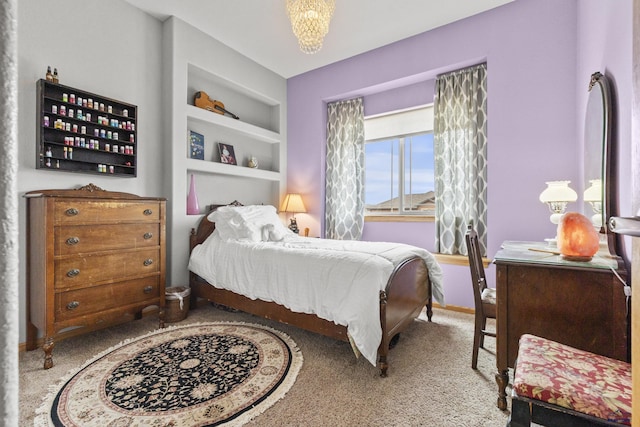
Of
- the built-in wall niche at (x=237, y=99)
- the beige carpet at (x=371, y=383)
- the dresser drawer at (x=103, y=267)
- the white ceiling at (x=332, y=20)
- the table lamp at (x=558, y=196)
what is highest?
the white ceiling at (x=332, y=20)

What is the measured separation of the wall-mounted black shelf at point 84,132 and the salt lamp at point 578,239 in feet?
10.9

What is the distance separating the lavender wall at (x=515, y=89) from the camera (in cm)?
262

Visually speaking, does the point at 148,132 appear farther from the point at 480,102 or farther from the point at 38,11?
the point at 480,102

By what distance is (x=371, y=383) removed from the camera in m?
1.85

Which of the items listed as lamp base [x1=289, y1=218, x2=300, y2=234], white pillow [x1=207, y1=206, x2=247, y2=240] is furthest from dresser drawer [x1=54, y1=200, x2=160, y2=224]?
lamp base [x1=289, y1=218, x2=300, y2=234]

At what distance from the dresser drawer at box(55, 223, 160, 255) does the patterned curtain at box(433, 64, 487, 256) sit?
9.49ft

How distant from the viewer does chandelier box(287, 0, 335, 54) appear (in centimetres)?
229

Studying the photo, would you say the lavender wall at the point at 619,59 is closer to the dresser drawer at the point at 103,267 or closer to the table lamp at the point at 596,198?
the table lamp at the point at 596,198

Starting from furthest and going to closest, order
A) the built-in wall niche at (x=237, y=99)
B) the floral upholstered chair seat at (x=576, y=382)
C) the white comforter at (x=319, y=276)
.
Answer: the built-in wall niche at (x=237, y=99) < the white comforter at (x=319, y=276) < the floral upholstered chair seat at (x=576, y=382)

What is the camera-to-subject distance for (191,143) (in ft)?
11.1

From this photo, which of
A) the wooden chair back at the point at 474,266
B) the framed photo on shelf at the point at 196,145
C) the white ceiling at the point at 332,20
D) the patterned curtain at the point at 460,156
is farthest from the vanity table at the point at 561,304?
the framed photo on shelf at the point at 196,145

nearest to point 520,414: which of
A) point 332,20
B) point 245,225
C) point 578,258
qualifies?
point 578,258

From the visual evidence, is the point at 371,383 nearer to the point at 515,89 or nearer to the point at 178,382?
the point at 178,382

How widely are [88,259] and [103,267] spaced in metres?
0.12
